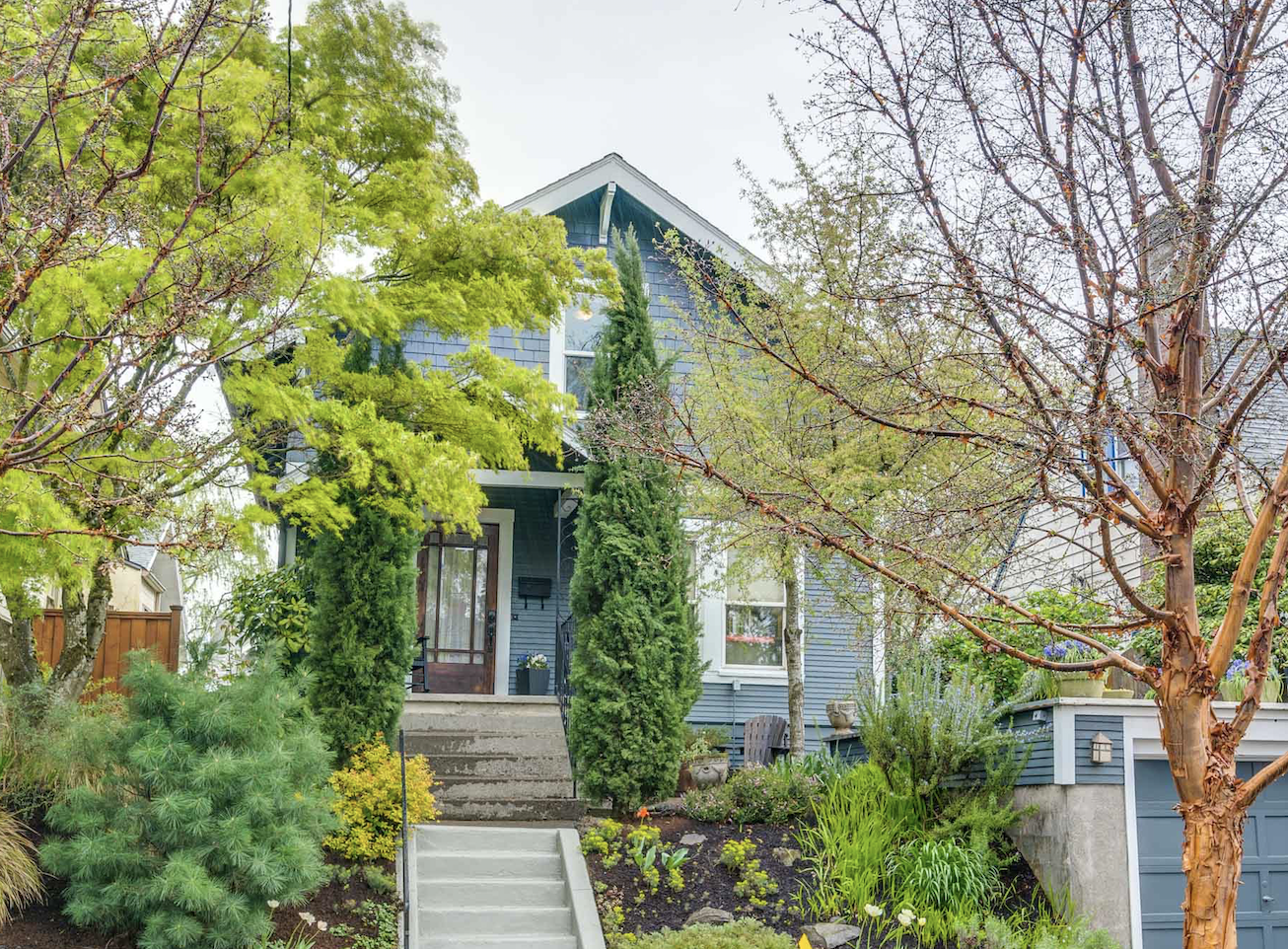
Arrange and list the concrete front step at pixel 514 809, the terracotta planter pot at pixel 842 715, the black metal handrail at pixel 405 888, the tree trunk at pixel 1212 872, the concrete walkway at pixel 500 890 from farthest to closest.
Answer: the terracotta planter pot at pixel 842 715 < the concrete front step at pixel 514 809 < the concrete walkway at pixel 500 890 < the black metal handrail at pixel 405 888 < the tree trunk at pixel 1212 872

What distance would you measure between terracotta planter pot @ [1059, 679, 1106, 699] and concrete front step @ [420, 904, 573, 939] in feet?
Result: 14.1

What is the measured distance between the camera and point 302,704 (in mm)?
8844

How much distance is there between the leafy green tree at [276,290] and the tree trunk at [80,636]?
16mm

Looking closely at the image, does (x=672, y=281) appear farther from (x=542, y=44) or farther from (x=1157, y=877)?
(x=1157, y=877)

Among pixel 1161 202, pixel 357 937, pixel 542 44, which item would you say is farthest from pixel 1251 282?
pixel 357 937

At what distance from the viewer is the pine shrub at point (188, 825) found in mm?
7020

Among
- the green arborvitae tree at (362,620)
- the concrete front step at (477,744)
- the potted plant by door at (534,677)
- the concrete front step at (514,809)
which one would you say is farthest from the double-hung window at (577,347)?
the concrete front step at (514,809)

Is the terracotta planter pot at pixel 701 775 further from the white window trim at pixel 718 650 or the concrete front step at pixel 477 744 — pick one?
the white window trim at pixel 718 650

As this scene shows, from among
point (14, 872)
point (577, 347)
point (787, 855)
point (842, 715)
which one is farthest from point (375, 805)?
point (577, 347)

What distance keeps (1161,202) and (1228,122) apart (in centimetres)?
38

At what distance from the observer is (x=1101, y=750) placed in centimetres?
885

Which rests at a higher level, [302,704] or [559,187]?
[559,187]

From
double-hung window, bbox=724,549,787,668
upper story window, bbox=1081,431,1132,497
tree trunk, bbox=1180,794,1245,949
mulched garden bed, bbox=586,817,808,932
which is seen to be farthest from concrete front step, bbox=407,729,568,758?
tree trunk, bbox=1180,794,1245,949

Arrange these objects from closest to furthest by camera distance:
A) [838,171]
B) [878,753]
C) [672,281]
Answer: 1. [838,171]
2. [878,753]
3. [672,281]
